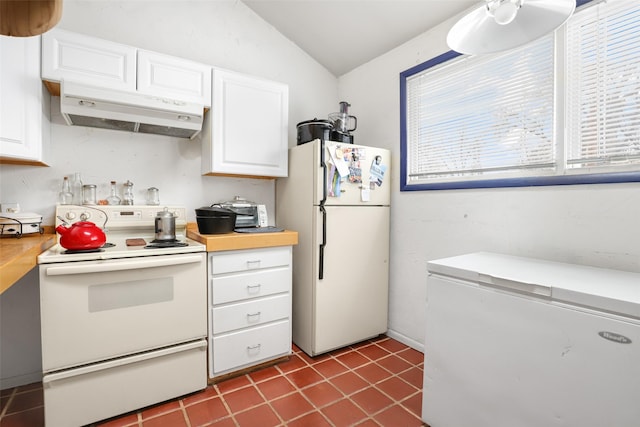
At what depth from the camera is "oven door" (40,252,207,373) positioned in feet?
4.75

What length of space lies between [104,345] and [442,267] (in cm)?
175

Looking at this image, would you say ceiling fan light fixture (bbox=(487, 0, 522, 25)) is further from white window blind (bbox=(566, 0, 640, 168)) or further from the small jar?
the small jar

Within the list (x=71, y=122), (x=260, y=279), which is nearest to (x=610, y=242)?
(x=260, y=279)

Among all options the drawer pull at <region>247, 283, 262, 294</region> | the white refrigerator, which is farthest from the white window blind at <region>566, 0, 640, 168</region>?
the drawer pull at <region>247, 283, 262, 294</region>

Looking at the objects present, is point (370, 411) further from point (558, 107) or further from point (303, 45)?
point (303, 45)

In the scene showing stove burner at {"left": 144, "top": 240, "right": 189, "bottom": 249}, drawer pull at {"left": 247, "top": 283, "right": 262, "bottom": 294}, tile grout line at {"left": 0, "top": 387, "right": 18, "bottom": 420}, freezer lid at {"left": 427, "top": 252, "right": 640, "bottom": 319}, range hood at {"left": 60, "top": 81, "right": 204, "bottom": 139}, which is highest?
range hood at {"left": 60, "top": 81, "right": 204, "bottom": 139}

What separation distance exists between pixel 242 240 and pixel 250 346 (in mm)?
713

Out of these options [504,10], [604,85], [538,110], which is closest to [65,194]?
[504,10]

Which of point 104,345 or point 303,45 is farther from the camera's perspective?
point 303,45

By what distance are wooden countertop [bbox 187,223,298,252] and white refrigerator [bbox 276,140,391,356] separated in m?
0.22

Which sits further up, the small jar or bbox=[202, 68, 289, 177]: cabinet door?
bbox=[202, 68, 289, 177]: cabinet door

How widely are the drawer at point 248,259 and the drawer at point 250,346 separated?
41cm

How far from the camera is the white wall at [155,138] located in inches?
74.7

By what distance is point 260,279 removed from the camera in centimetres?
203
